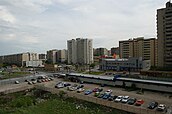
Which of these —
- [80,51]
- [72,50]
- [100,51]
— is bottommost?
[80,51]

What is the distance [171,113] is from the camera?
1354 cm

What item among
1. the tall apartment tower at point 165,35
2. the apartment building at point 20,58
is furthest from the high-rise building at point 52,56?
the tall apartment tower at point 165,35

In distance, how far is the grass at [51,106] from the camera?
16.0 m

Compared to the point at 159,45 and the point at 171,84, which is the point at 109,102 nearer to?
the point at 171,84

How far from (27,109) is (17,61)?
62894 mm

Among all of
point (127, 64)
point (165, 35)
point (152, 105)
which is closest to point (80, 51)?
point (127, 64)

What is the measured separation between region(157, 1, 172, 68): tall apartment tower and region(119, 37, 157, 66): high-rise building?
742 cm

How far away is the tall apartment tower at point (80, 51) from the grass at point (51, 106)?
129ft

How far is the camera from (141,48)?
43938 millimetres

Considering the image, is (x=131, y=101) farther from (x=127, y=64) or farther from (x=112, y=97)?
(x=127, y=64)

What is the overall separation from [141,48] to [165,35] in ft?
35.7

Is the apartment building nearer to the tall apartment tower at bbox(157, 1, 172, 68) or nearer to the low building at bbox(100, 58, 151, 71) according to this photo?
the low building at bbox(100, 58, 151, 71)

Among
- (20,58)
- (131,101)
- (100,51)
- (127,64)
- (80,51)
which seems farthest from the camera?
(100,51)

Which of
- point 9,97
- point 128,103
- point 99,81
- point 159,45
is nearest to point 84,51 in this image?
point 159,45
